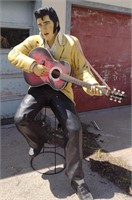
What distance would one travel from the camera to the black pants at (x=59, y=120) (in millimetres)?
3023

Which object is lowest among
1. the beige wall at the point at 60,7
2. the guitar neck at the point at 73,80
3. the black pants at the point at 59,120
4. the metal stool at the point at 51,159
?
the metal stool at the point at 51,159

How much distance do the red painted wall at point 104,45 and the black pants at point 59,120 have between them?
246cm

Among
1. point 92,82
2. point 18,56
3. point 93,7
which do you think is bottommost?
point 92,82

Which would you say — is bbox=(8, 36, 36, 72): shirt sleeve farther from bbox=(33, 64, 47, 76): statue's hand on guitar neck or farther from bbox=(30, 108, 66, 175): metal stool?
bbox=(30, 108, 66, 175): metal stool

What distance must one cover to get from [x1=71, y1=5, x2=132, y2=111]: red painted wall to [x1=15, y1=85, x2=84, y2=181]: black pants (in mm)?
2459

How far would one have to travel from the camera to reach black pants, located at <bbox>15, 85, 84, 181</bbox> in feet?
9.92

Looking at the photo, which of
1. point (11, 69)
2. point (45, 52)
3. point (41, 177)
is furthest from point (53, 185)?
point (11, 69)

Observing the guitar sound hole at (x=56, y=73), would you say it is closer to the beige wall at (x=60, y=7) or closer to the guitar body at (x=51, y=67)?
the guitar body at (x=51, y=67)

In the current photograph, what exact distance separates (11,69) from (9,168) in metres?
1.97

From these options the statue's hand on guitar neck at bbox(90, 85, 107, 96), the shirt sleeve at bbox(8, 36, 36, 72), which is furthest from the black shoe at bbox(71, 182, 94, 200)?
the shirt sleeve at bbox(8, 36, 36, 72)

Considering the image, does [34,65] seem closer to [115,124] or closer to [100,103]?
[115,124]

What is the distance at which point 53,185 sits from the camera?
322 centimetres

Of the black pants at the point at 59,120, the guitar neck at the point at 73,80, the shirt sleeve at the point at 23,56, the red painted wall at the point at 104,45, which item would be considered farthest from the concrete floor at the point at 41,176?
the red painted wall at the point at 104,45

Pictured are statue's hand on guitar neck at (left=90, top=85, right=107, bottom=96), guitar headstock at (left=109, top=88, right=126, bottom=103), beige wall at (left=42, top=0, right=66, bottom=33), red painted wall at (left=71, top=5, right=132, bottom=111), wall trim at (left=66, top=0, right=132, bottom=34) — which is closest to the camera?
guitar headstock at (left=109, top=88, right=126, bottom=103)
